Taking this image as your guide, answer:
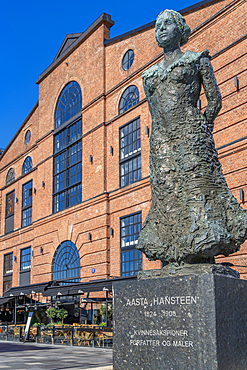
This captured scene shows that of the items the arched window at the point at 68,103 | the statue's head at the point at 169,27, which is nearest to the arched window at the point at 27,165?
the arched window at the point at 68,103

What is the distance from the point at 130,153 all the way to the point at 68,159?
7.25 meters

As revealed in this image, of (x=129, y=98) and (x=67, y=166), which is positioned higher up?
(x=129, y=98)

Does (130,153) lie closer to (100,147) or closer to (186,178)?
(100,147)

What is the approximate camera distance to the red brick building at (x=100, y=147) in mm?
17469

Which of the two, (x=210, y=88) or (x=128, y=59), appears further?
(x=128, y=59)

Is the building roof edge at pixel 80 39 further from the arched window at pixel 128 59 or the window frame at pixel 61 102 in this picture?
the arched window at pixel 128 59

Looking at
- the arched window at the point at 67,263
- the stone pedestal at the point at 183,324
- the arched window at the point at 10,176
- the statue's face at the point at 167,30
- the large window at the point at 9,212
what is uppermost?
the arched window at the point at 10,176

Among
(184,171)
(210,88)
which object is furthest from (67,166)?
(184,171)

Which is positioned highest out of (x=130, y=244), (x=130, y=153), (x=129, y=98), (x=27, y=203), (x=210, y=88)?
(x=129, y=98)

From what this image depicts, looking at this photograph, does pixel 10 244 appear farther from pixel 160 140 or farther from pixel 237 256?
pixel 160 140

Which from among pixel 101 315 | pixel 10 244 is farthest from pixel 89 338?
pixel 10 244

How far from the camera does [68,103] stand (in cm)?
3014

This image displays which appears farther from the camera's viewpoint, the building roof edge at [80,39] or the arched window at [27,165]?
the arched window at [27,165]

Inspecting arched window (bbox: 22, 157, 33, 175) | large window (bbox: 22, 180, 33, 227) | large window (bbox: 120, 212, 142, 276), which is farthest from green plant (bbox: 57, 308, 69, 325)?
arched window (bbox: 22, 157, 33, 175)
